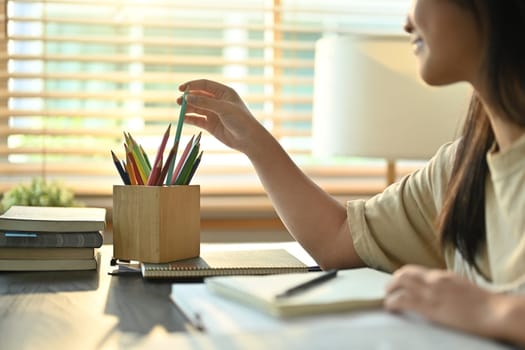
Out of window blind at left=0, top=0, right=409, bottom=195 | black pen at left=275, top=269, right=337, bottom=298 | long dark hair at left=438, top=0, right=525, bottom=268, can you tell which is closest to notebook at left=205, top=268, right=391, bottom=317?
black pen at left=275, top=269, right=337, bottom=298

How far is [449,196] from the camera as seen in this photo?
103cm

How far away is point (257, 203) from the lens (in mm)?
2482

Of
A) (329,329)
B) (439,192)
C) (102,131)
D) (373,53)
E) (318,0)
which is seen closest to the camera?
(329,329)

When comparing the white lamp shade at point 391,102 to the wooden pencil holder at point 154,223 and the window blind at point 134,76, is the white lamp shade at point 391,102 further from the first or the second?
the wooden pencil holder at point 154,223

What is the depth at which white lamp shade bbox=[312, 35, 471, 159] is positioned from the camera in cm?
200

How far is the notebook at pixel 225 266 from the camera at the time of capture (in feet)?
3.48

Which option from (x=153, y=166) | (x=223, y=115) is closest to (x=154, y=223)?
(x=153, y=166)

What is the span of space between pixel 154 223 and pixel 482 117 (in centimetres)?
43

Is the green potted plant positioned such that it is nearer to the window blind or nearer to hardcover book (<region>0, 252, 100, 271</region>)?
the window blind

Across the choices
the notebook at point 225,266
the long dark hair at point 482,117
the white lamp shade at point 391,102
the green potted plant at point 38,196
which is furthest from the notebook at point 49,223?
the white lamp shade at point 391,102

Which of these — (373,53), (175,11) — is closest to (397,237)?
(373,53)

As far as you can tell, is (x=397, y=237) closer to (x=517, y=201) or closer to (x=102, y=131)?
(x=517, y=201)

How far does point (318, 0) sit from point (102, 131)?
2.50ft

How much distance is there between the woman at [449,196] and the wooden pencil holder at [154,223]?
14 centimetres
